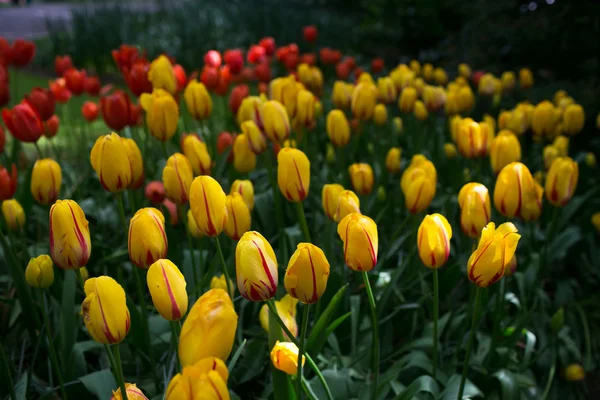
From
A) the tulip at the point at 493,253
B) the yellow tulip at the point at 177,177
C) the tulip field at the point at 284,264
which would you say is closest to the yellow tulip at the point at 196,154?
the tulip field at the point at 284,264

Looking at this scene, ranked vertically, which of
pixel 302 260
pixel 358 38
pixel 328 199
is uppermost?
pixel 302 260

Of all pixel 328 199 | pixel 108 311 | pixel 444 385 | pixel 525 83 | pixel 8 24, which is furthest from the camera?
pixel 8 24

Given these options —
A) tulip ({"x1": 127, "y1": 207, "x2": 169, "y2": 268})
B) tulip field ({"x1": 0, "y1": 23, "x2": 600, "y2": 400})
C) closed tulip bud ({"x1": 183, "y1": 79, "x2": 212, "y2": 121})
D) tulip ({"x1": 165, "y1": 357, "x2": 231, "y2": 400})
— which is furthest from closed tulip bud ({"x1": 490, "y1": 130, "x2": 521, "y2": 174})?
tulip ({"x1": 165, "y1": 357, "x2": 231, "y2": 400})

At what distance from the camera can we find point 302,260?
3.14 feet

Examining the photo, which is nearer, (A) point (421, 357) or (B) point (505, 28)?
(A) point (421, 357)

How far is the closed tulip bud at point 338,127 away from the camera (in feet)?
6.68

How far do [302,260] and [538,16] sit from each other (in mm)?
4290

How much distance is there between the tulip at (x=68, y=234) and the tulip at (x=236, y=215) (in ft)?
0.98

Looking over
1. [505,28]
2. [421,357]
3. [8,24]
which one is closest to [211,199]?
[421,357]

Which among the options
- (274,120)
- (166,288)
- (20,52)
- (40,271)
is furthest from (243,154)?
(20,52)

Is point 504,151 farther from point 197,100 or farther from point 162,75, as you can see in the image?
point 162,75

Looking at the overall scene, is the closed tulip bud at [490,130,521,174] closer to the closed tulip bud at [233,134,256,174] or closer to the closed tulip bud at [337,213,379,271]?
the closed tulip bud at [233,134,256,174]

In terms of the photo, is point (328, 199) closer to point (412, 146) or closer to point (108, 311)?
point (108, 311)

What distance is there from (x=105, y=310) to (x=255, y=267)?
23cm
